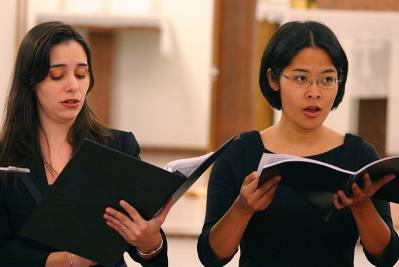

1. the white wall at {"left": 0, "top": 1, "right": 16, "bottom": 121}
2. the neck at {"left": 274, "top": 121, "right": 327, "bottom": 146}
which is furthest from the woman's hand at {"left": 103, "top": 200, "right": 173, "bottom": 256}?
the white wall at {"left": 0, "top": 1, "right": 16, "bottom": 121}

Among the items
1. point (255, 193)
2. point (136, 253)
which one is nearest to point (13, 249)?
point (136, 253)

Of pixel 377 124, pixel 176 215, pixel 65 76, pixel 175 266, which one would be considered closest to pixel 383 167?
pixel 65 76

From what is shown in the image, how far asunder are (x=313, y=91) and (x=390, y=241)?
425 mm

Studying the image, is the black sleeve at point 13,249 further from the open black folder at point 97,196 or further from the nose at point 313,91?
the nose at point 313,91

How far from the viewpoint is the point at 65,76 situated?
7.62 feet

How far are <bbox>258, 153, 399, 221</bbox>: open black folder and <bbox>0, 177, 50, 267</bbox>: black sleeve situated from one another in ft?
2.09

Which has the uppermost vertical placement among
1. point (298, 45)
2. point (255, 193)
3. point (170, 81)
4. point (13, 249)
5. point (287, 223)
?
point (298, 45)

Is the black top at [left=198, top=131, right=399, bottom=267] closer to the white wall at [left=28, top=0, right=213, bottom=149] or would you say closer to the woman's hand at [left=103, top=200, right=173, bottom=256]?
the woman's hand at [left=103, top=200, right=173, bottom=256]

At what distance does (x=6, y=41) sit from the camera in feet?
16.5

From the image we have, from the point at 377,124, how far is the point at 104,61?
4.37 metres

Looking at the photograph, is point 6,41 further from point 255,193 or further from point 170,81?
point 170,81

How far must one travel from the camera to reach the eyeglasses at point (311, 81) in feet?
7.30

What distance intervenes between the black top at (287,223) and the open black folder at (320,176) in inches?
4.0

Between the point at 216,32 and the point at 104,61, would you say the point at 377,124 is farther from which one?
the point at 104,61
